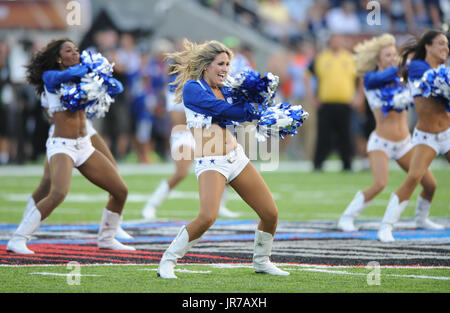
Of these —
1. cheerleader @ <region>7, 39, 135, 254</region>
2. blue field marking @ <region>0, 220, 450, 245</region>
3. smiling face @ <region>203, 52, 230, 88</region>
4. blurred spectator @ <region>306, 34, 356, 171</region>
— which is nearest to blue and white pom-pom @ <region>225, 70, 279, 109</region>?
smiling face @ <region>203, 52, 230, 88</region>

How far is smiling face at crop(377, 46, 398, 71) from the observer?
29.2 ft

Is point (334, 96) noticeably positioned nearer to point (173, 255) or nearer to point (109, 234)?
point (109, 234)

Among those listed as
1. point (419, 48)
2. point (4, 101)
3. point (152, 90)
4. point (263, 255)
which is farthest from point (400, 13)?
point (263, 255)

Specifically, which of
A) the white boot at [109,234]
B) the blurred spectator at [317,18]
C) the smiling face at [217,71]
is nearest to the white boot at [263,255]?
the smiling face at [217,71]

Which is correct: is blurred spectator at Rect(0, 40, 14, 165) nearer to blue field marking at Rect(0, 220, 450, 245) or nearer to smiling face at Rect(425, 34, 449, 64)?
blue field marking at Rect(0, 220, 450, 245)

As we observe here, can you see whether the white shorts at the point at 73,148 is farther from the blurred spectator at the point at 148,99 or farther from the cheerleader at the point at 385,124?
the blurred spectator at the point at 148,99

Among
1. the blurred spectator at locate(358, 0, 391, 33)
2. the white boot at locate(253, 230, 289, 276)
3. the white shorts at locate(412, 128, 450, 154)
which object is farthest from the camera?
the blurred spectator at locate(358, 0, 391, 33)

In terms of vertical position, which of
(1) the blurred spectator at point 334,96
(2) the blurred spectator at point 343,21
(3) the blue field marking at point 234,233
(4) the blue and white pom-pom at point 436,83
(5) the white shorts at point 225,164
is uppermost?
(2) the blurred spectator at point 343,21

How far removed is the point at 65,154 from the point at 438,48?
137 inches

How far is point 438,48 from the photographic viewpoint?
8133 millimetres

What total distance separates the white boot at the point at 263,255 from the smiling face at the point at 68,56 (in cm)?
244

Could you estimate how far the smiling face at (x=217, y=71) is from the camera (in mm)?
6145
